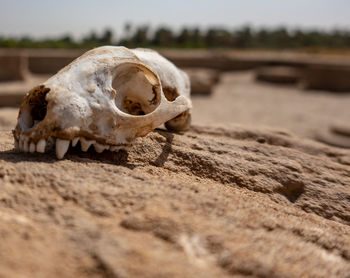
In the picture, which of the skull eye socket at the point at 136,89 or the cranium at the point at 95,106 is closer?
the cranium at the point at 95,106

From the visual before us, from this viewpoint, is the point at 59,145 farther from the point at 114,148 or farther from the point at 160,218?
the point at 160,218

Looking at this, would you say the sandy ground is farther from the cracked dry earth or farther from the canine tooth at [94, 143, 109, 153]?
the canine tooth at [94, 143, 109, 153]

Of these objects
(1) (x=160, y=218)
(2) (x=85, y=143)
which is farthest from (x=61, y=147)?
(1) (x=160, y=218)

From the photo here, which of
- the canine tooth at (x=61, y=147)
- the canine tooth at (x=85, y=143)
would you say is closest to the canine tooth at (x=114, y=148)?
the canine tooth at (x=85, y=143)

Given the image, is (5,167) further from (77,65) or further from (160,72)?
(160,72)

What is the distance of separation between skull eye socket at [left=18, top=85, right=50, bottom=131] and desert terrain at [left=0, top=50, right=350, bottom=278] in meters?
0.18

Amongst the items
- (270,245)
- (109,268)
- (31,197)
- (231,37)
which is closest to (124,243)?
(109,268)

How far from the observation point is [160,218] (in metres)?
1.42

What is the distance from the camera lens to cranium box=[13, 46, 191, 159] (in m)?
1.73

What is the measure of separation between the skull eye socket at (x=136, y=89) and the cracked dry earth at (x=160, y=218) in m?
0.23

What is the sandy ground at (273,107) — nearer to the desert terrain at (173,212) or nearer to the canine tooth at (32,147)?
the desert terrain at (173,212)

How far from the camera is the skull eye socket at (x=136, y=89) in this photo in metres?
2.11

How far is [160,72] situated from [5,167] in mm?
1203

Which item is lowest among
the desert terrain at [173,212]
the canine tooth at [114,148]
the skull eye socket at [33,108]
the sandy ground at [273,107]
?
the sandy ground at [273,107]
